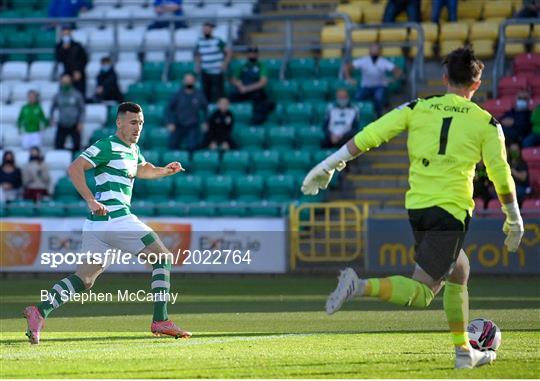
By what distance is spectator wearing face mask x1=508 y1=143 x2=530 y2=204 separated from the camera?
22.4 m

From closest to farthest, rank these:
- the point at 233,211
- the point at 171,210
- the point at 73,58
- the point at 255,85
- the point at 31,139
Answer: the point at 233,211 < the point at 171,210 < the point at 255,85 < the point at 31,139 < the point at 73,58

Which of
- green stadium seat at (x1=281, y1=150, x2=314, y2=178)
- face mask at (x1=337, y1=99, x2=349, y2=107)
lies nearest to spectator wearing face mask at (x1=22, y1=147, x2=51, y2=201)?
green stadium seat at (x1=281, y1=150, x2=314, y2=178)

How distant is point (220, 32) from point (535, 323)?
53.2ft

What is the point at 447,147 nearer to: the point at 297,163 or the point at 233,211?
the point at 233,211

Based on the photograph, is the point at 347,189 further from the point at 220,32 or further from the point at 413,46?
the point at 220,32

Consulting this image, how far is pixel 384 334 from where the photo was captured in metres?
12.3

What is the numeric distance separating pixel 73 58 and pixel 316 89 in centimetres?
488

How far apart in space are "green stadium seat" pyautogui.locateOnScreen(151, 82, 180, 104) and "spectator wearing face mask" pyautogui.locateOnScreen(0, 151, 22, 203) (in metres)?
3.50

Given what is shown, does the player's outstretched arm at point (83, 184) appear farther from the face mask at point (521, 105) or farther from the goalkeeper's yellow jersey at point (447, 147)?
the face mask at point (521, 105)

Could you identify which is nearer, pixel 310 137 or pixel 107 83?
pixel 310 137

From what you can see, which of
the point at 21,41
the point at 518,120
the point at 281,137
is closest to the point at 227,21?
the point at 281,137

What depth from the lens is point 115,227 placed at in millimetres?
11656

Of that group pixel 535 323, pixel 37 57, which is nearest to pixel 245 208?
pixel 37 57

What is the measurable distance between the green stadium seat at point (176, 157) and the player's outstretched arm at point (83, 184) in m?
13.6
